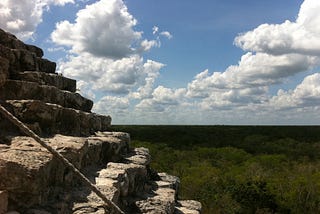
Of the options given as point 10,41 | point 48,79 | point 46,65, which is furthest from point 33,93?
point 46,65

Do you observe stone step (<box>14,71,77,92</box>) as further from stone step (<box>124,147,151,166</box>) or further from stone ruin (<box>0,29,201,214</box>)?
stone step (<box>124,147,151,166</box>)

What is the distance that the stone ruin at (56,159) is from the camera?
20.3ft

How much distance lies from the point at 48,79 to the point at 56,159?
4872 millimetres

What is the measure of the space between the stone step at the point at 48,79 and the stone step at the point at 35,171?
209 cm

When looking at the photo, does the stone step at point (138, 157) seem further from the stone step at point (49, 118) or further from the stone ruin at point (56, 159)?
the stone step at point (49, 118)

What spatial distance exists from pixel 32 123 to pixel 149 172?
17.7 feet

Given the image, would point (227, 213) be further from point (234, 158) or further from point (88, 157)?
point (234, 158)

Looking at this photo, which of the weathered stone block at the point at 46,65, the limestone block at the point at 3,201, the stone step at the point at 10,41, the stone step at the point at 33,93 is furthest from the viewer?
the weathered stone block at the point at 46,65

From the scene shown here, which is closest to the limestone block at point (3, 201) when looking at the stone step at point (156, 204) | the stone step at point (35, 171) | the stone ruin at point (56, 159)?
the stone ruin at point (56, 159)

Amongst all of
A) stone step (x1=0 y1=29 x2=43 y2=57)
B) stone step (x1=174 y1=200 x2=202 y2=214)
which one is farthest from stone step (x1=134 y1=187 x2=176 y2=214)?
stone step (x1=0 y1=29 x2=43 y2=57)

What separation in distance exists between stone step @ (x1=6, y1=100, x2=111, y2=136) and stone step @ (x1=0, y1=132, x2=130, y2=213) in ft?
1.29

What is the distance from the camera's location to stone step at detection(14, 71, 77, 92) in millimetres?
9695

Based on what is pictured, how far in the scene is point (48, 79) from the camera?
37.2ft

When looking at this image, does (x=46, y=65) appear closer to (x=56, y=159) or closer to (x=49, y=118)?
(x=49, y=118)
